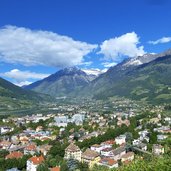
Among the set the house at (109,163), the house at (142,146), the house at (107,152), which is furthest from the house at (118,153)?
the house at (142,146)

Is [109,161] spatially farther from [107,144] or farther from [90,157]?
[107,144]

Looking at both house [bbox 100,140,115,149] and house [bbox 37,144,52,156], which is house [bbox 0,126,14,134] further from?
house [bbox 100,140,115,149]

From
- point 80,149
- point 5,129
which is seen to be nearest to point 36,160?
point 80,149

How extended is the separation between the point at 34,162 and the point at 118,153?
1806cm

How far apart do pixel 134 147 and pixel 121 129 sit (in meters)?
19.1

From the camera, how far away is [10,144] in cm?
8950

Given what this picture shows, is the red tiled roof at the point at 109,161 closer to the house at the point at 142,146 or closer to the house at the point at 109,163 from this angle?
the house at the point at 109,163

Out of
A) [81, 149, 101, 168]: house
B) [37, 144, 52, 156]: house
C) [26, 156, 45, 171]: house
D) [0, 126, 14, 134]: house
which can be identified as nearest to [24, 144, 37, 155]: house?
[37, 144, 52, 156]: house

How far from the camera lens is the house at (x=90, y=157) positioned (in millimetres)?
66875

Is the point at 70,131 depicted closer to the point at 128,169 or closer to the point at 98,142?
the point at 98,142

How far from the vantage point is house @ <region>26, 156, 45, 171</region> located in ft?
200

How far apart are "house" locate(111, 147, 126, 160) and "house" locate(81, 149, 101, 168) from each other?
335cm

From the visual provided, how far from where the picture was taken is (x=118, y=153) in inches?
2781

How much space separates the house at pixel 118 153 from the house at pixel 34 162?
14.4 m
